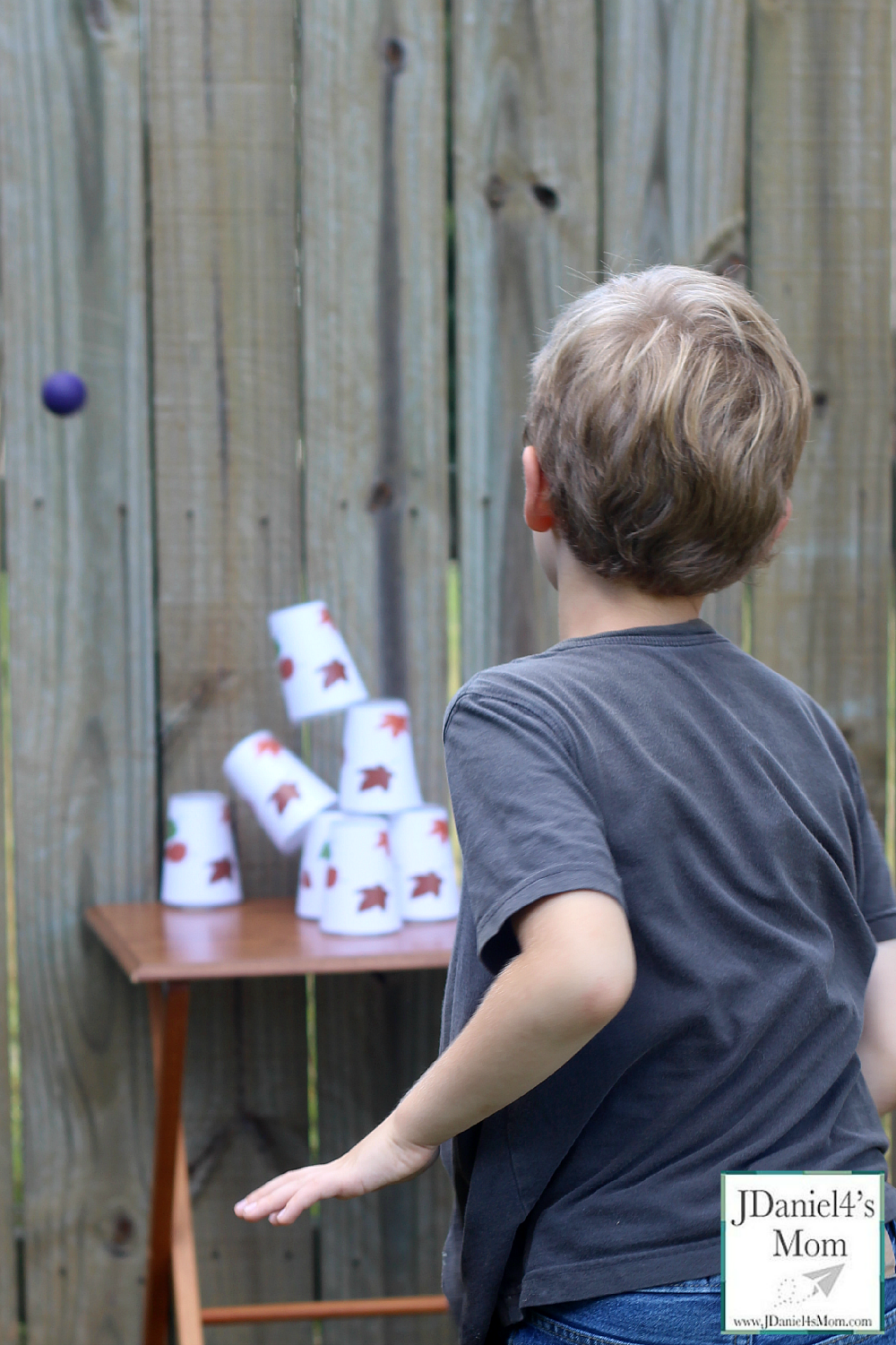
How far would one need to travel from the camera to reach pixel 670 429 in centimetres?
94

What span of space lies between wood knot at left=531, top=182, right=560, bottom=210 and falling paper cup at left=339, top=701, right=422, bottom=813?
32.7 inches

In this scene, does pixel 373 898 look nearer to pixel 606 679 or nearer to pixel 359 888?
pixel 359 888

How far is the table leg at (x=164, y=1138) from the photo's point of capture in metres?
1.58

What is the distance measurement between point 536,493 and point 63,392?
3.68 ft

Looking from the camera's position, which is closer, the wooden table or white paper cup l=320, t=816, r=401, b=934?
the wooden table

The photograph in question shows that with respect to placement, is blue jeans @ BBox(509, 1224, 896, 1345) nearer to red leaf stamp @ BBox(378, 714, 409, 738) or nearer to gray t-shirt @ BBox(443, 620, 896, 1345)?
gray t-shirt @ BBox(443, 620, 896, 1345)

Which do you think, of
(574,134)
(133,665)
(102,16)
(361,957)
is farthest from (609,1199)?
(102,16)

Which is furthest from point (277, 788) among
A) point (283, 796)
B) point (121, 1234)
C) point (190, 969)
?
point (121, 1234)

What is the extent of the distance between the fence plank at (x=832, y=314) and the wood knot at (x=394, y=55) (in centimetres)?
56

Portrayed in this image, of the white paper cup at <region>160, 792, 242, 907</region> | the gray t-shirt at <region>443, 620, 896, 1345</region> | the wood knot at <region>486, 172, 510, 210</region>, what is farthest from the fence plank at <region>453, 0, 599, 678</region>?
the gray t-shirt at <region>443, 620, 896, 1345</region>

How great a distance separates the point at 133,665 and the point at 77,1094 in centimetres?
65

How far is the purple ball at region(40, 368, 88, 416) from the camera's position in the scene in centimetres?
192

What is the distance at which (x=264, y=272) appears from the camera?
199cm

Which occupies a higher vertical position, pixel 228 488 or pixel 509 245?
pixel 509 245
